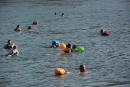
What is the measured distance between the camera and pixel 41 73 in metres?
21.7

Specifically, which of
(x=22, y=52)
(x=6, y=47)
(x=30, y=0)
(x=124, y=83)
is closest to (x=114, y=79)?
(x=124, y=83)

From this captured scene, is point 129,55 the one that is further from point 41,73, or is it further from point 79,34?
point 79,34

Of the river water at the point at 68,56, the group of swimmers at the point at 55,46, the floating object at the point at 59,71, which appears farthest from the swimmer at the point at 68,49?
the floating object at the point at 59,71

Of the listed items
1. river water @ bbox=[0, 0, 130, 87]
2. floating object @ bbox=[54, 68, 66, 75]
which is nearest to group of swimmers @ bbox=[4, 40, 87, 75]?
floating object @ bbox=[54, 68, 66, 75]

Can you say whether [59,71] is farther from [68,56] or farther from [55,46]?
[55,46]

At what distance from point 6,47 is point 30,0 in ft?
182

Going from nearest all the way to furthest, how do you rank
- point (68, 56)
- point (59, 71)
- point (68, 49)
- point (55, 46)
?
point (59, 71)
point (68, 56)
point (68, 49)
point (55, 46)

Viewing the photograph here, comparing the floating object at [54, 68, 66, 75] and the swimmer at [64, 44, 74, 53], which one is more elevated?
the swimmer at [64, 44, 74, 53]

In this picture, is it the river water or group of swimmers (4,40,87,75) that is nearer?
the river water

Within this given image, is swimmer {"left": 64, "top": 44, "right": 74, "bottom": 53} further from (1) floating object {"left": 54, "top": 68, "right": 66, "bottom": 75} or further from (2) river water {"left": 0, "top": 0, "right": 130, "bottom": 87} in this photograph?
(1) floating object {"left": 54, "top": 68, "right": 66, "bottom": 75}

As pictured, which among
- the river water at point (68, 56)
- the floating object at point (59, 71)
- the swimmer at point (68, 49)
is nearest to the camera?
the river water at point (68, 56)

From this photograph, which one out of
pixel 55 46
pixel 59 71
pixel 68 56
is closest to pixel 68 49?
pixel 68 56

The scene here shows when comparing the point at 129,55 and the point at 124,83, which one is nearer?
the point at 124,83

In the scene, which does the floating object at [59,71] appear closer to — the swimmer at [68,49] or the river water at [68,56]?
the river water at [68,56]
